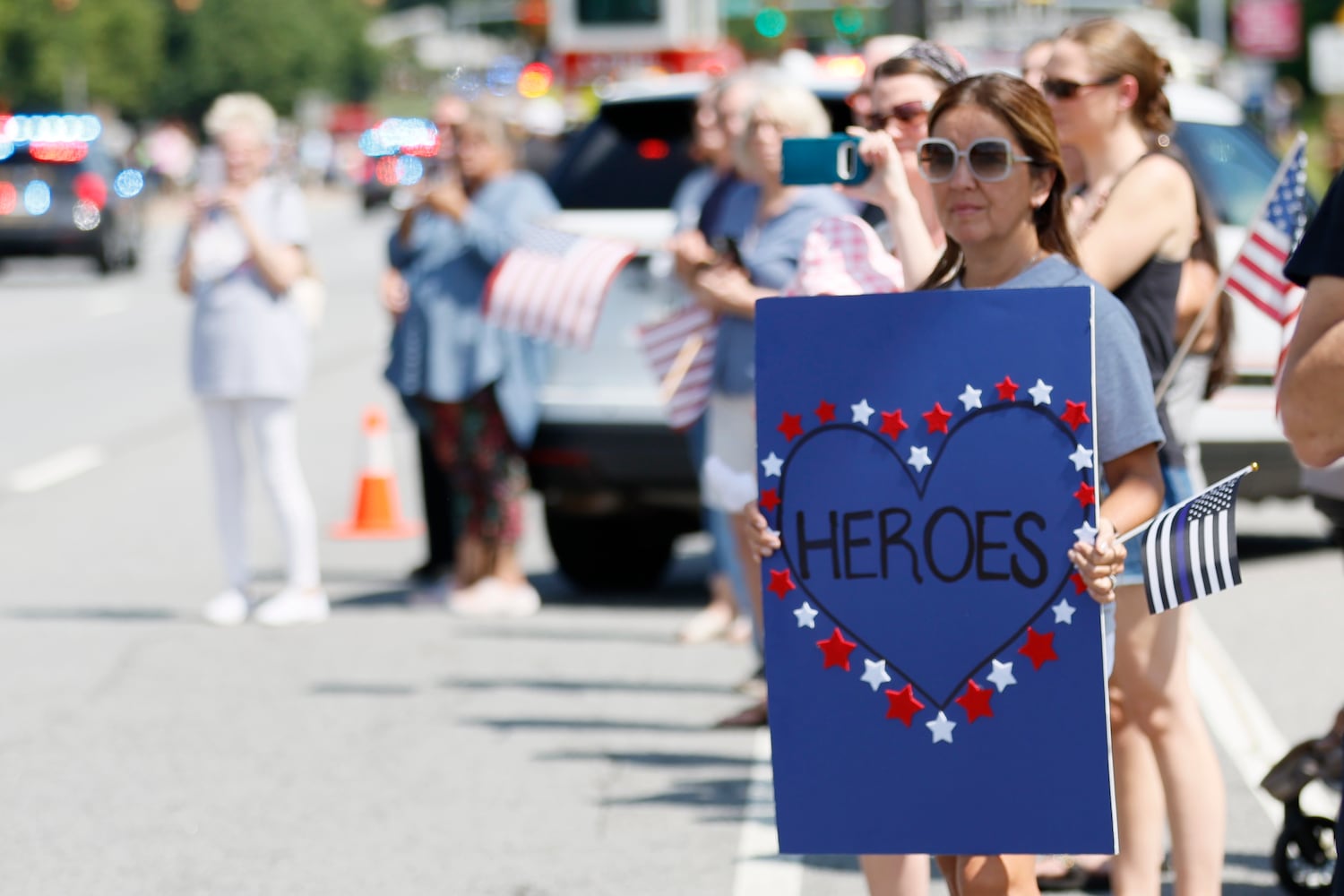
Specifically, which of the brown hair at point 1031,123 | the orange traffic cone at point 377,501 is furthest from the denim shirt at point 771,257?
the orange traffic cone at point 377,501

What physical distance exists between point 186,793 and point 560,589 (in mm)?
3851

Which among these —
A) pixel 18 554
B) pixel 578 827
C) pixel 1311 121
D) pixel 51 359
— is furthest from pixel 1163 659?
pixel 1311 121

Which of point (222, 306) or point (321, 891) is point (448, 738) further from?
point (222, 306)

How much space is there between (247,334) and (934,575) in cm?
568

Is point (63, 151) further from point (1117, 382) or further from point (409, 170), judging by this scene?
point (1117, 382)

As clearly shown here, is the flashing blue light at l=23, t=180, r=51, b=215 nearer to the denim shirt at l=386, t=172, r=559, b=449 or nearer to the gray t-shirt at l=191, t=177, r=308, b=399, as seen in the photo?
the denim shirt at l=386, t=172, r=559, b=449

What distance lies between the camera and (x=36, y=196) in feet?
105

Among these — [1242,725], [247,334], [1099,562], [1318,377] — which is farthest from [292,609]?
[1318,377]

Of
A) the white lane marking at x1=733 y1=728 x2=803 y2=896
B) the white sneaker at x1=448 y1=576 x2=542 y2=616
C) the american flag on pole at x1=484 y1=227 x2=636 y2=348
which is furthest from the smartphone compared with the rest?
the white sneaker at x1=448 y1=576 x2=542 y2=616

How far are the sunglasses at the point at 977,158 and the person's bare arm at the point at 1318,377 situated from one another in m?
0.83

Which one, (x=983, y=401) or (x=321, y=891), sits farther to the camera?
(x=321, y=891)

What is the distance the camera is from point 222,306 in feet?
29.7

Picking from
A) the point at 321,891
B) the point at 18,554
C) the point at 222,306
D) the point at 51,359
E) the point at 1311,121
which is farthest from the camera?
the point at 1311,121

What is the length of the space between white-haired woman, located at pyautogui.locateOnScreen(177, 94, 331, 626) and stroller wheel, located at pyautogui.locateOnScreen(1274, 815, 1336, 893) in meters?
4.79
